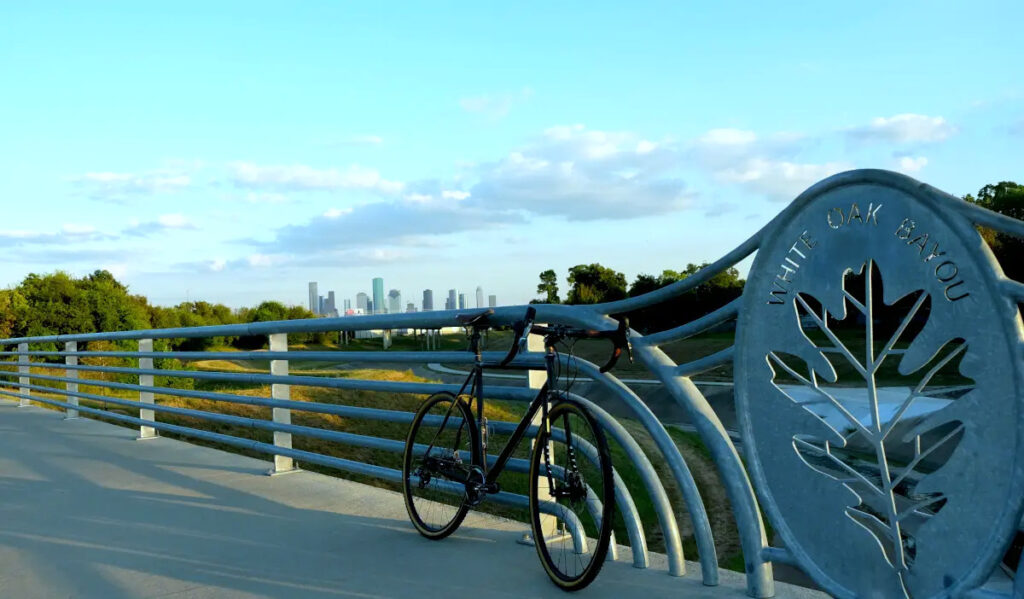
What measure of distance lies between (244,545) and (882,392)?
3.65m

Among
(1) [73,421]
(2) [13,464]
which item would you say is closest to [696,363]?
(2) [13,464]

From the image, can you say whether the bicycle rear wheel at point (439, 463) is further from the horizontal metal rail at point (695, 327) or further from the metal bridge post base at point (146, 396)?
the metal bridge post base at point (146, 396)

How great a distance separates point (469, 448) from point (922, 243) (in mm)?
2696

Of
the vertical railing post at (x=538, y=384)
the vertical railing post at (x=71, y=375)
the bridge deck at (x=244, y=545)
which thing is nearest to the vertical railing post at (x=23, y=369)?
the vertical railing post at (x=71, y=375)

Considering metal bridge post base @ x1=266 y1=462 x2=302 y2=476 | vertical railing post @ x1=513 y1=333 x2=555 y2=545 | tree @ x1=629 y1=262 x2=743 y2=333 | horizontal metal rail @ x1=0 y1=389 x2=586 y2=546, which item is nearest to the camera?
horizontal metal rail @ x1=0 y1=389 x2=586 y2=546

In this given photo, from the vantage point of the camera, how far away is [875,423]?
3.28m

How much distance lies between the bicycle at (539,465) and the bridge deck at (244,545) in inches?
5.7

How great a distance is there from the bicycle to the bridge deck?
14 cm

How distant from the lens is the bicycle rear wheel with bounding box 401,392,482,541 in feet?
16.1

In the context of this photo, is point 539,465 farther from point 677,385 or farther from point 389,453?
point 389,453

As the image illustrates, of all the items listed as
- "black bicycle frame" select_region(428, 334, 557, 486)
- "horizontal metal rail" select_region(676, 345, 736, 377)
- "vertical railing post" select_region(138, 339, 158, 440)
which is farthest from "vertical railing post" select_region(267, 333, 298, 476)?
"horizontal metal rail" select_region(676, 345, 736, 377)

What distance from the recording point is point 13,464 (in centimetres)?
861

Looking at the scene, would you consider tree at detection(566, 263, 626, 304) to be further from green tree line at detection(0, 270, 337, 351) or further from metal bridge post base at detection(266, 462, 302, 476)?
metal bridge post base at detection(266, 462, 302, 476)

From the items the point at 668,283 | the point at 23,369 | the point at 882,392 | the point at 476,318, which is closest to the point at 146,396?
the point at 476,318
